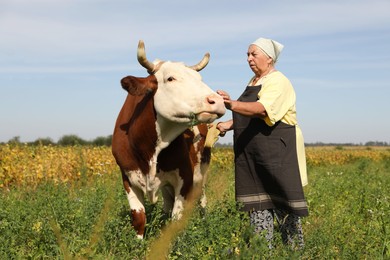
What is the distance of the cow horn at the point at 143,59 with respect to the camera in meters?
5.15

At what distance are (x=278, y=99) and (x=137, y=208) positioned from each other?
206cm

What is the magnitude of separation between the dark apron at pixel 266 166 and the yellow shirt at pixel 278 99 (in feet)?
0.31

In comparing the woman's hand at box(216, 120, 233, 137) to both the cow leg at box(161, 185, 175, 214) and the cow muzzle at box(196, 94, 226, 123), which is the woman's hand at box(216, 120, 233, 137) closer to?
the cow muzzle at box(196, 94, 226, 123)

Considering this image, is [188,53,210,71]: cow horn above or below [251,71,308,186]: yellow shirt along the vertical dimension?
above

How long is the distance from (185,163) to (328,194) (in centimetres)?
502

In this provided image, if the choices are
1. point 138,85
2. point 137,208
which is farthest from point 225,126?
point 137,208

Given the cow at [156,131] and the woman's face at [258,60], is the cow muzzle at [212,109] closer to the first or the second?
the cow at [156,131]

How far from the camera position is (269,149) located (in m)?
4.73

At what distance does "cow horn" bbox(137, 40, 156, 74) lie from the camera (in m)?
5.15

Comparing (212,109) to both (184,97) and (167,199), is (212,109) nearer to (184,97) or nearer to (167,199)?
(184,97)

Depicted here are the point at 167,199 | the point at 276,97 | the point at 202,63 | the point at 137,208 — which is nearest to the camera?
the point at 276,97

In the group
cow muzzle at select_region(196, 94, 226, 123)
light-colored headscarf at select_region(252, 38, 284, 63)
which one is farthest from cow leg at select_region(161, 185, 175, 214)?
light-colored headscarf at select_region(252, 38, 284, 63)

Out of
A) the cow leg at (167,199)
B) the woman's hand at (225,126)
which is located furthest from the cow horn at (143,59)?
the cow leg at (167,199)

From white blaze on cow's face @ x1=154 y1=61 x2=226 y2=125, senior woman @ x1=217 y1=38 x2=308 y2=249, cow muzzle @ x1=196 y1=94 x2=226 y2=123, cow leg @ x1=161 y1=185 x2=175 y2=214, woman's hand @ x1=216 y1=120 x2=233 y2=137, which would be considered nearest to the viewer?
cow muzzle @ x1=196 y1=94 x2=226 y2=123
